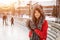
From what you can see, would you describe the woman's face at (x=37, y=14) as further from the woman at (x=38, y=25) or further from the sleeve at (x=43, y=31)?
the sleeve at (x=43, y=31)

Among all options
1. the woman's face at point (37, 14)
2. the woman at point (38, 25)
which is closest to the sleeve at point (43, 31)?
the woman at point (38, 25)

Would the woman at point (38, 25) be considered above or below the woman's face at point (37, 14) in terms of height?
below

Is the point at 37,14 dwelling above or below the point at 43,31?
above

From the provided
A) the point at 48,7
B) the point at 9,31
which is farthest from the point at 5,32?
the point at 48,7

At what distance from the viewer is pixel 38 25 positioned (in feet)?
7.26

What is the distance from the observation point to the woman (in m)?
2.16

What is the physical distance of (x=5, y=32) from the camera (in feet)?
8.75

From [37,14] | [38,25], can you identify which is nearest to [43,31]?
[38,25]

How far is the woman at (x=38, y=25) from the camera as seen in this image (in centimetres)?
216

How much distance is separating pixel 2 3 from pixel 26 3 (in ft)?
Answer: 1.29

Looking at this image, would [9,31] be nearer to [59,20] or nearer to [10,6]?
[10,6]

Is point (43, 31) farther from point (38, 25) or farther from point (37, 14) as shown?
point (37, 14)

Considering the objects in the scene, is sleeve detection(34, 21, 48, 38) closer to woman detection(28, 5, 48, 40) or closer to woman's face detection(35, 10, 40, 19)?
woman detection(28, 5, 48, 40)

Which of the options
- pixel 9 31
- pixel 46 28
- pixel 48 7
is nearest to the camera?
pixel 46 28
